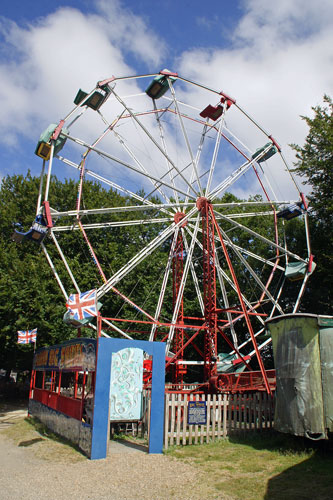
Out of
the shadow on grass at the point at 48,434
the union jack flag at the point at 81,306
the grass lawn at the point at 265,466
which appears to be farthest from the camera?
the union jack flag at the point at 81,306

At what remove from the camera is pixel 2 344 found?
2180 centimetres

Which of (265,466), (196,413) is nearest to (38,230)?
(196,413)

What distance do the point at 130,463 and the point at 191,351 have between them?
2016cm

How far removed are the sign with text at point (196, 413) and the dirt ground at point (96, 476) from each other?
147 cm

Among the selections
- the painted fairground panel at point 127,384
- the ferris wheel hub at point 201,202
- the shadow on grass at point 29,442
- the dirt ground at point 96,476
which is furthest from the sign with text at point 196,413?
the ferris wheel hub at point 201,202

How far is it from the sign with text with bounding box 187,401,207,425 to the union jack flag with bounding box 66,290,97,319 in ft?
15.4

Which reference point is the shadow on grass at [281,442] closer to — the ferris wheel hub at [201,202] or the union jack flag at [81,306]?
the union jack flag at [81,306]

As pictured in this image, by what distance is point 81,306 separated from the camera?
13.6 m

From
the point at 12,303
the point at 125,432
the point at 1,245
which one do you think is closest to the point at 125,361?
the point at 125,432

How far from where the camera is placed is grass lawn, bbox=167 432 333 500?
657cm

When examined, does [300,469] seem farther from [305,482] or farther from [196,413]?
[196,413]

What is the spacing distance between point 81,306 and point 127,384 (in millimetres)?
3438

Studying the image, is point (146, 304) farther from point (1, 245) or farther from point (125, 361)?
point (125, 361)

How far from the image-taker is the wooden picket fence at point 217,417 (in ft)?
34.2
